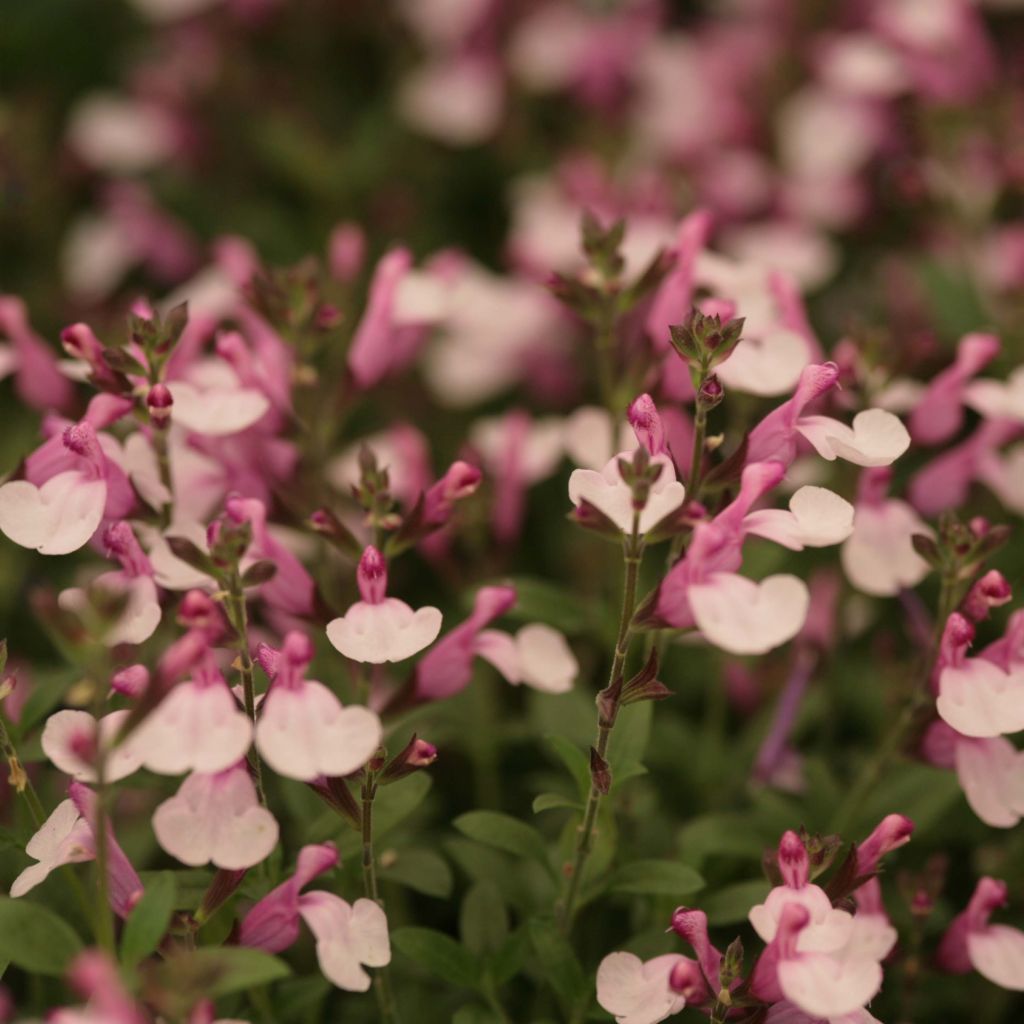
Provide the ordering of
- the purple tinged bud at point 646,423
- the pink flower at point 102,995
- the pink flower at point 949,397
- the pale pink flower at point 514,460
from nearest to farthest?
the pink flower at point 102,995 < the purple tinged bud at point 646,423 < the pink flower at point 949,397 < the pale pink flower at point 514,460

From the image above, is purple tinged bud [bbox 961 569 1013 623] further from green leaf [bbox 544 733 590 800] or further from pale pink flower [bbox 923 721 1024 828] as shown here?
green leaf [bbox 544 733 590 800]

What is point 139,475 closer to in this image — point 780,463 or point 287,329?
point 287,329

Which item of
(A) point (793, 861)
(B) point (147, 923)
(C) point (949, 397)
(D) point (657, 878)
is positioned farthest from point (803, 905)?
(C) point (949, 397)

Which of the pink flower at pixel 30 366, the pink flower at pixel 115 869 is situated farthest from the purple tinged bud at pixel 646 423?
the pink flower at pixel 30 366

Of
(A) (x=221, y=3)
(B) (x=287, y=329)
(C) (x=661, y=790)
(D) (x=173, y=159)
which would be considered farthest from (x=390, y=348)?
(A) (x=221, y=3)

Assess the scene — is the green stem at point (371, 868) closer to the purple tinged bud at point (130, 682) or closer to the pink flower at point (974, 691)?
the purple tinged bud at point (130, 682)

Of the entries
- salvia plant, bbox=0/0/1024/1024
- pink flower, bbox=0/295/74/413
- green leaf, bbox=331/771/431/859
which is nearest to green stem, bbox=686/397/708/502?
salvia plant, bbox=0/0/1024/1024
